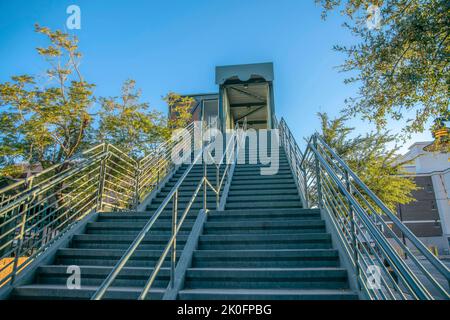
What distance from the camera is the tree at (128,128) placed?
39.9ft

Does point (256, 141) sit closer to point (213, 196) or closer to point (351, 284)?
point (213, 196)

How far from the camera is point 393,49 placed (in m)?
5.44

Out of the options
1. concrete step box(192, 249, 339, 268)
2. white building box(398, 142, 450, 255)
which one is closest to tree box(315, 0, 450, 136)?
concrete step box(192, 249, 339, 268)

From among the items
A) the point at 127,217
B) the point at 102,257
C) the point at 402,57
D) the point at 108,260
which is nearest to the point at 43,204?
the point at 127,217

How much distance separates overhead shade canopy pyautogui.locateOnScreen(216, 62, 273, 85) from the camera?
14789mm

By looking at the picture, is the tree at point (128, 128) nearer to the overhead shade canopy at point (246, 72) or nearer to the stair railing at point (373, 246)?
the overhead shade canopy at point (246, 72)

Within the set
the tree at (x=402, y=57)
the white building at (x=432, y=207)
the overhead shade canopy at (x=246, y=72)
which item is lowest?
the white building at (x=432, y=207)

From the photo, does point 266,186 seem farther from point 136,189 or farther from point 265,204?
point 136,189

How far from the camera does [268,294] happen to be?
276 centimetres

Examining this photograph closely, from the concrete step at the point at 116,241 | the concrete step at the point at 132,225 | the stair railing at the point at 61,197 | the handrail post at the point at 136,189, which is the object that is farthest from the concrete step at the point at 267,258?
the handrail post at the point at 136,189

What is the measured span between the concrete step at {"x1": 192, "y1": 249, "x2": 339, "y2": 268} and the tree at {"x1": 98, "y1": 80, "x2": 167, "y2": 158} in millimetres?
9415

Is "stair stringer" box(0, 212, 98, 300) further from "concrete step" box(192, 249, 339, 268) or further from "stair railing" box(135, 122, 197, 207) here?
"concrete step" box(192, 249, 339, 268)

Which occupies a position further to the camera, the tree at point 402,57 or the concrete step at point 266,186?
the concrete step at point 266,186
